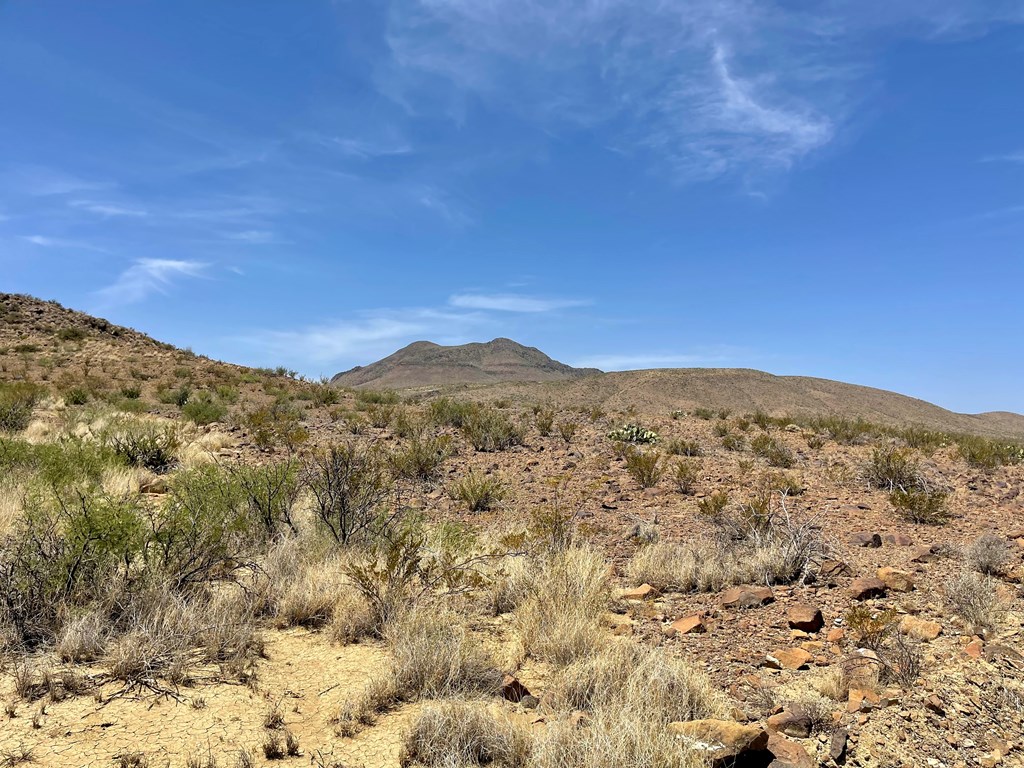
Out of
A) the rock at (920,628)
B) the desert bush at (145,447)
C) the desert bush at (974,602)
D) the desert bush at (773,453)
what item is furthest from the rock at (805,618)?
the desert bush at (145,447)

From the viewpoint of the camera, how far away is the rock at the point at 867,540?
21.2 feet

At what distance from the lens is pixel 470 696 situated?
349 centimetres

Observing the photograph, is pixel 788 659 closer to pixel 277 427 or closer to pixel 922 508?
pixel 922 508

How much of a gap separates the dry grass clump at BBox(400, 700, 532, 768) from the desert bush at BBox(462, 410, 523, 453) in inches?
380

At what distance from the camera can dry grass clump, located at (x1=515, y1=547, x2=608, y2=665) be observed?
3.99 meters

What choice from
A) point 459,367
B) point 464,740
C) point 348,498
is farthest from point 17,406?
point 459,367

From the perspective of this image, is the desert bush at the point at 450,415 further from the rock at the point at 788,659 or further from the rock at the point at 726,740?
the rock at the point at 726,740

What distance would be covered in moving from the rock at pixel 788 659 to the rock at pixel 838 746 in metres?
0.80

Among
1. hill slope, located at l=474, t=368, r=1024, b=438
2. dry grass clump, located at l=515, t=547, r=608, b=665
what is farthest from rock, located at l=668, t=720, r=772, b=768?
hill slope, located at l=474, t=368, r=1024, b=438

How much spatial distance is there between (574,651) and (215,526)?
11.1ft

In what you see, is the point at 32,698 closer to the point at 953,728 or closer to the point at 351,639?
the point at 351,639

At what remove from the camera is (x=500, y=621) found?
4.84 m

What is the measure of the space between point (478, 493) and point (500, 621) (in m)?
3.84

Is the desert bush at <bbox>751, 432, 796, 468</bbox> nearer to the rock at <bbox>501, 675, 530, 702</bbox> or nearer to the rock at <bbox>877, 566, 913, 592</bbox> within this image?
the rock at <bbox>877, 566, 913, 592</bbox>
